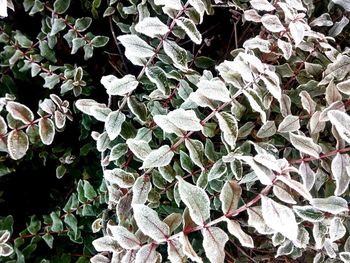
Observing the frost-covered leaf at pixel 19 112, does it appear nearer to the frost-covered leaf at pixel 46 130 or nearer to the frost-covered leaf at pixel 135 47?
the frost-covered leaf at pixel 46 130

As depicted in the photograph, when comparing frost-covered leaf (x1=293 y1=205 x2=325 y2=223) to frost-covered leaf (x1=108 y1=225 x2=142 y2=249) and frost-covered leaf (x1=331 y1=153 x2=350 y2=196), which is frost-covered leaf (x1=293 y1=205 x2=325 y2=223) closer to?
frost-covered leaf (x1=331 y1=153 x2=350 y2=196)

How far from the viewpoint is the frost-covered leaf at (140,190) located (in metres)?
1.05

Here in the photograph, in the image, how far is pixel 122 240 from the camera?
0.98m

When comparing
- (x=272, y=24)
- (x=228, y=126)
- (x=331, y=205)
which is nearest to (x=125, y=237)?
(x=228, y=126)

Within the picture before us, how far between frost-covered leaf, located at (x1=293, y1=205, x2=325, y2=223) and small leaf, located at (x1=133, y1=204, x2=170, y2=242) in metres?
0.25

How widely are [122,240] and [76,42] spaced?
1.99 ft

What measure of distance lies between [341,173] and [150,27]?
0.48 meters

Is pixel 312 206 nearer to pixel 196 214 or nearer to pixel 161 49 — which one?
pixel 196 214

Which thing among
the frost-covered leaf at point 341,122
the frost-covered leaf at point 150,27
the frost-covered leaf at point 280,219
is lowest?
the frost-covered leaf at point 280,219

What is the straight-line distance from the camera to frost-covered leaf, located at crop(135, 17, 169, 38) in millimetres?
1061

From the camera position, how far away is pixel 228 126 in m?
1.02

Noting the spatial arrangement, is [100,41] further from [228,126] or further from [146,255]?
[146,255]

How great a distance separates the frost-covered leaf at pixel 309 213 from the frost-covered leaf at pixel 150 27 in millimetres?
444

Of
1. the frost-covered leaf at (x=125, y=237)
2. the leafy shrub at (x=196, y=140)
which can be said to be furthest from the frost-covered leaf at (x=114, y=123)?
the frost-covered leaf at (x=125, y=237)
